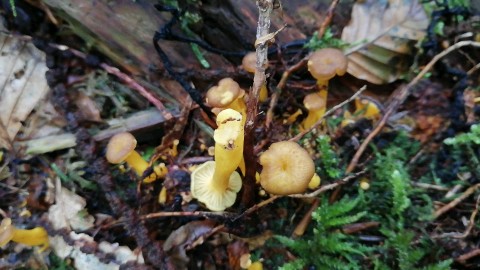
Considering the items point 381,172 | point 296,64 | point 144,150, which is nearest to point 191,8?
point 296,64

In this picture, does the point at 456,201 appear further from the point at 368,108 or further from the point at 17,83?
the point at 17,83

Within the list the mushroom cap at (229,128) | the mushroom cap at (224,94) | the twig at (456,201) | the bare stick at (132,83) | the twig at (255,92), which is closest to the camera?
the twig at (255,92)

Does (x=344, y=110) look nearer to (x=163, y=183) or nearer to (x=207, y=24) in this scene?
(x=207, y=24)

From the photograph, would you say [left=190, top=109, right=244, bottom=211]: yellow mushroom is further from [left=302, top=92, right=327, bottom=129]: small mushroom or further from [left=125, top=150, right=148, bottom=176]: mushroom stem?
[left=302, top=92, right=327, bottom=129]: small mushroom

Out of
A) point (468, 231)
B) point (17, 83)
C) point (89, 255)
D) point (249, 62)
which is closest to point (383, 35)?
point (249, 62)

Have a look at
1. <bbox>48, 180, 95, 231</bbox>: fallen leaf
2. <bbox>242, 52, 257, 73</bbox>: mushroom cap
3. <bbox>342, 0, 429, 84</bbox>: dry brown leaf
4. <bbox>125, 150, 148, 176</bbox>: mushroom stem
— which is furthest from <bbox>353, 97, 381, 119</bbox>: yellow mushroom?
<bbox>48, 180, 95, 231</bbox>: fallen leaf

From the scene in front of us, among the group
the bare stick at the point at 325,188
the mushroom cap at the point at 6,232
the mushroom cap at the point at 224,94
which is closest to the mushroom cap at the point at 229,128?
the mushroom cap at the point at 224,94

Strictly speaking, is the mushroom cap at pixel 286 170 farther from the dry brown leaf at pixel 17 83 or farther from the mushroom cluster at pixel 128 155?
the dry brown leaf at pixel 17 83
